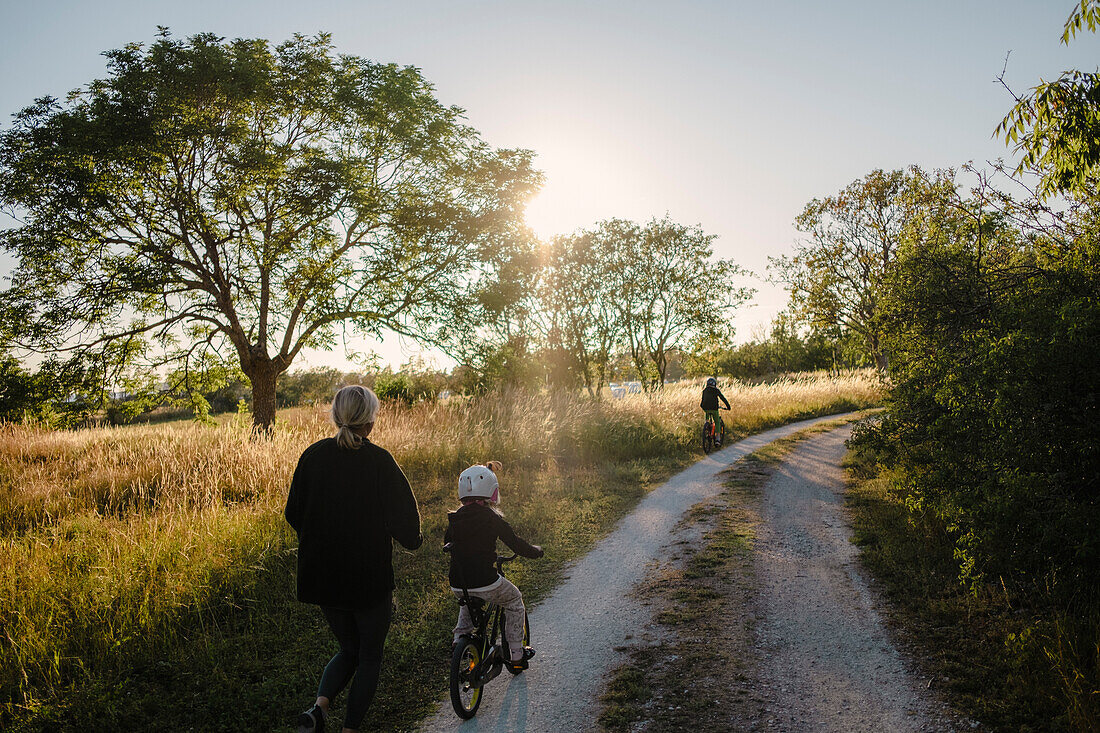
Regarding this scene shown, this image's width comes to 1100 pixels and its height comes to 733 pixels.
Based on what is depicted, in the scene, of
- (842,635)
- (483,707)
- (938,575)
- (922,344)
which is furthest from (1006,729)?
(922,344)

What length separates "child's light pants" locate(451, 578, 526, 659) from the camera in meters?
4.07

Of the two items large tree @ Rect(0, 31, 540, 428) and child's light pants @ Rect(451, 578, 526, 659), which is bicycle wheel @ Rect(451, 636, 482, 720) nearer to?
child's light pants @ Rect(451, 578, 526, 659)

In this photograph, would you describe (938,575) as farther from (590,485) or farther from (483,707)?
(590,485)

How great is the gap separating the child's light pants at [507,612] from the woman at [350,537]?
0.92m

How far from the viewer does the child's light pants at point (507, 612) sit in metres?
4.07

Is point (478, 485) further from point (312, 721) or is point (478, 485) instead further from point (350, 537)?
point (312, 721)

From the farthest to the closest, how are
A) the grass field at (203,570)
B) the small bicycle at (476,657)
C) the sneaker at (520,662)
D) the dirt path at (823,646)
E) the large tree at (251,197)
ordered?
the large tree at (251,197) → the sneaker at (520,662) → the grass field at (203,570) → the small bicycle at (476,657) → the dirt path at (823,646)

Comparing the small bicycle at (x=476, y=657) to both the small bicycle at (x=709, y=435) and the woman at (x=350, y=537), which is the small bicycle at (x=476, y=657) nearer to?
the woman at (x=350, y=537)

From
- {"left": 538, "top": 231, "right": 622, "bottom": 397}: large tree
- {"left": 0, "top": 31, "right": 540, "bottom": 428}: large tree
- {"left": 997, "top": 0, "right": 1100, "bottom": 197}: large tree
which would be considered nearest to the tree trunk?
{"left": 0, "top": 31, "right": 540, "bottom": 428}: large tree

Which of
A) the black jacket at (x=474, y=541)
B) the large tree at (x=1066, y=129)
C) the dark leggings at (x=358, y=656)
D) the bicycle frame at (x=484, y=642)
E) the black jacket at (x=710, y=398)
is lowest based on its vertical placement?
the bicycle frame at (x=484, y=642)

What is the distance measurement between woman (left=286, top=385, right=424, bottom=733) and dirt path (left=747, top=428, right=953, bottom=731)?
251 cm

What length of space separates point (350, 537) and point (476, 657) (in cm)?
155

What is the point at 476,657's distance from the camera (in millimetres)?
4039

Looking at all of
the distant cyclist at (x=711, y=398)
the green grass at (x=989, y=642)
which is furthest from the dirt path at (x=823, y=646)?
the distant cyclist at (x=711, y=398)
